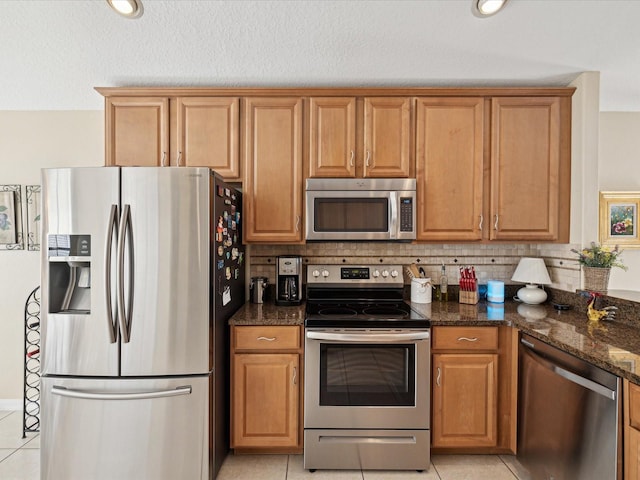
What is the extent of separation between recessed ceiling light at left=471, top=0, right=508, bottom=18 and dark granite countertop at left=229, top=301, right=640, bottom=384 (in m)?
1.68

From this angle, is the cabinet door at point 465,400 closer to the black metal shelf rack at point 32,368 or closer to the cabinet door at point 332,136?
the cabinet door at point 332,136

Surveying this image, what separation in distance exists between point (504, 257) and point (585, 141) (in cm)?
99

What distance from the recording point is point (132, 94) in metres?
2.30

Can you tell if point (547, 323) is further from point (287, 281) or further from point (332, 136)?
point (332, 136)

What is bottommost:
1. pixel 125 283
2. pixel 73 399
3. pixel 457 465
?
pixel 457 465

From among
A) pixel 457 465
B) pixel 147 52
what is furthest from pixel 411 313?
pixel 147 52

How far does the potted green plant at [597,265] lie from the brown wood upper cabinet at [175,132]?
2.46 metres

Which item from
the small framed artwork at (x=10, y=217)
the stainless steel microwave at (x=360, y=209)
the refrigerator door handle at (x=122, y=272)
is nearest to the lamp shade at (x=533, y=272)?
the stainless steel microwave at (x=360, y=209)

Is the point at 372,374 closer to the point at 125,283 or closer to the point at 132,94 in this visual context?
the point at 125,283

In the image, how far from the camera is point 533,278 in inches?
94.8

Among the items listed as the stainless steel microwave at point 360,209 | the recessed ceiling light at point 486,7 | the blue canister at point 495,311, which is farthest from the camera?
the stainless steel microwave at point 360,209

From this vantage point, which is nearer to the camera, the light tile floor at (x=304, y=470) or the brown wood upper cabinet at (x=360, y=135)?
the light tile floor at (x=304, y=470)

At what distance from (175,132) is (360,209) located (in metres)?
1.43

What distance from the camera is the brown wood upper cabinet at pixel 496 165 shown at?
2.33 meters
